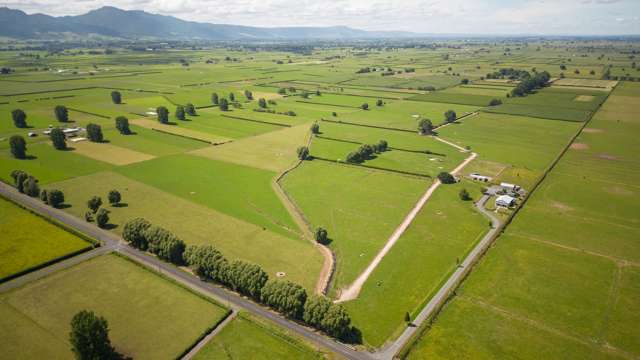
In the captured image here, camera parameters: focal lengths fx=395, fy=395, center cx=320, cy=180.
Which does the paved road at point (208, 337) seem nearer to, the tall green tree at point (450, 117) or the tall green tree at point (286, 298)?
the tall green tree at point (286, 298)

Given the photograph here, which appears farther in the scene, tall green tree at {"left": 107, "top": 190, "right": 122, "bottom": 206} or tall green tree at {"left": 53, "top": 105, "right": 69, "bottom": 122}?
tall green tree at {"left": 53, "top": 105, "right": 69, "bottom": 122}

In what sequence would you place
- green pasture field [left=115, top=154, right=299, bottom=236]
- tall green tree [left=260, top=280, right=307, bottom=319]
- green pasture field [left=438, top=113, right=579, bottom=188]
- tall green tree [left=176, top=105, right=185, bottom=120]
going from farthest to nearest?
tall green tree [left=176, top=105, right=185, bottom=120], green pasture field [left=438, top=113, right=579, bottom=188], green pasture field [left=115, top=154, right=299, bottom=236], tall green tree [left=260, top=280, right=307, bottom=319]

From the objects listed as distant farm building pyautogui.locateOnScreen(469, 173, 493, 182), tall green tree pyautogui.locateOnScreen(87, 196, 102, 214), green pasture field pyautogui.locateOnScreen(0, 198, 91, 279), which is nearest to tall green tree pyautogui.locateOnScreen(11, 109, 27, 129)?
green pasture field pyautogui.locateOnScreen(0, 198, 91, 279)

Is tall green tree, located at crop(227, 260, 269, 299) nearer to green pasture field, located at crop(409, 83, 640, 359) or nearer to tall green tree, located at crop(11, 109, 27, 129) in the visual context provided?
green pasture field, located at crop(409, 83, 640, 359)

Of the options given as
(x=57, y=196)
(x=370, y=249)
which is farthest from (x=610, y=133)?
(x=57, y=196)

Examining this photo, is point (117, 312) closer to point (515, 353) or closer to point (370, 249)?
point (370, 249)

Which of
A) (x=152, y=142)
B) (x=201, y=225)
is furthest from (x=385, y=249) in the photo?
(x=152, y=142)

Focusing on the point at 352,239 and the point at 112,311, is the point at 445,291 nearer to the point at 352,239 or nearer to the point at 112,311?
the point at 352,239
